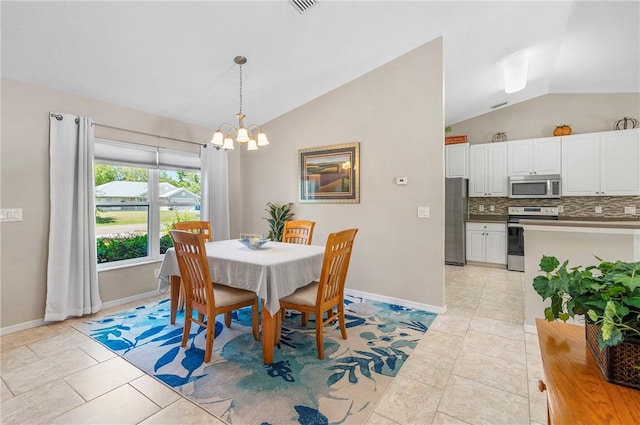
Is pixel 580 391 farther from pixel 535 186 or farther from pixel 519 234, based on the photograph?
pixel 535 186

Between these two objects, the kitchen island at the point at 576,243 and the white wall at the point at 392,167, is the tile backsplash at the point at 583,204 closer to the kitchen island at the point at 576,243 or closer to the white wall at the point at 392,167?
the kitchen island at the point at 576,243

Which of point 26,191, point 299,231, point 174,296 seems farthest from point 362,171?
point 26,191

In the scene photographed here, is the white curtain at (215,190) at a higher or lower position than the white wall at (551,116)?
lower

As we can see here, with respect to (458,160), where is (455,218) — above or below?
below

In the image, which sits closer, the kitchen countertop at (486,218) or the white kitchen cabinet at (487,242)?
the white kitchen cabinet at (487,242)

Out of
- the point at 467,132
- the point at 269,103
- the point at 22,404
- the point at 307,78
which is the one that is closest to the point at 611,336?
the point at 22,404

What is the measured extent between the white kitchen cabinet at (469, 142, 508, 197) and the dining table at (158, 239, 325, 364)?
420cm

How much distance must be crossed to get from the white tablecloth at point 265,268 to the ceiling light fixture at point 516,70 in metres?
3.46

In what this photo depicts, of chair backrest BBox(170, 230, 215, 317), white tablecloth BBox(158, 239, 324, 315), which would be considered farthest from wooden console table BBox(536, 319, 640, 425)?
chair backrest BBox(170, 230, 215, 317)

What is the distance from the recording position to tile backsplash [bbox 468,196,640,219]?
4547mm

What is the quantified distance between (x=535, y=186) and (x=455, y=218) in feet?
4.46

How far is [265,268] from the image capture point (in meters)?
2.17

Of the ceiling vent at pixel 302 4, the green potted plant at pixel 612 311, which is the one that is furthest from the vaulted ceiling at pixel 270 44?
the green potted plant at pixel 612 311

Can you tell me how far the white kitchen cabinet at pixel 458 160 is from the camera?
18.5ft
